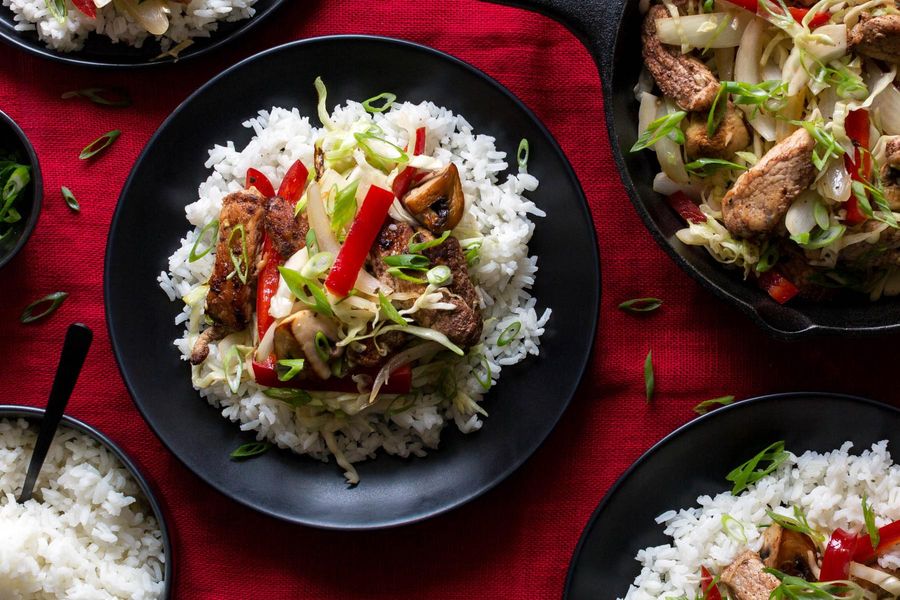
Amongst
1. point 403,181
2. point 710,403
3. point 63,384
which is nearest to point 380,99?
point 403,181

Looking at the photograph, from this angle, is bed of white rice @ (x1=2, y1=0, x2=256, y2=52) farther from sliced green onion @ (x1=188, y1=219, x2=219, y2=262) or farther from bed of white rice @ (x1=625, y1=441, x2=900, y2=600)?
bed of white rice @ (x1=625, y1=441, x2=900, y2=600)

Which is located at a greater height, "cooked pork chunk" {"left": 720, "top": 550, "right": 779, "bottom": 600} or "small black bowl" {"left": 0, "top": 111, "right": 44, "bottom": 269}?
"small black bowl" {"left": 0, "top": 111, "right": 44, "bottom": 269}

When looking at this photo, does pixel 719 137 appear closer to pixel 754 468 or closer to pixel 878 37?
pixel 878 37

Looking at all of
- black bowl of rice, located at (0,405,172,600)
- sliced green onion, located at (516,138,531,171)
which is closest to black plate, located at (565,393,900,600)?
sliced green onion, located at (516,138,531,171)

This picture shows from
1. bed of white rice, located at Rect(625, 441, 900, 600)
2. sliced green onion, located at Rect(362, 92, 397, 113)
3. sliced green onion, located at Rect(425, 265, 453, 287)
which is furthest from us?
sliced green onion, located at Rect(362, 92, 397, 113)

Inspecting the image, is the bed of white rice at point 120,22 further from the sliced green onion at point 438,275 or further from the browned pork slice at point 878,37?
the browned pork slice at point 878,37

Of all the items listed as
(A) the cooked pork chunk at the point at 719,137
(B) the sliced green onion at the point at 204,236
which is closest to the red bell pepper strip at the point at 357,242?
(B) the sliced green onion at the point at 204,236

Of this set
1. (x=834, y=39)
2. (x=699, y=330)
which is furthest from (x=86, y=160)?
(x=834, y=39)

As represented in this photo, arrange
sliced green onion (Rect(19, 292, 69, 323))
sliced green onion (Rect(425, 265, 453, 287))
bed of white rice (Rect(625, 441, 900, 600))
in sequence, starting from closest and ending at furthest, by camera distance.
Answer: sliced green onion (Rect(425, 265, 453, 287)), bed of white rice (Rect(625, 441, 900, 600)), sliced green onion (Rect(19, 292, 69, 323))
